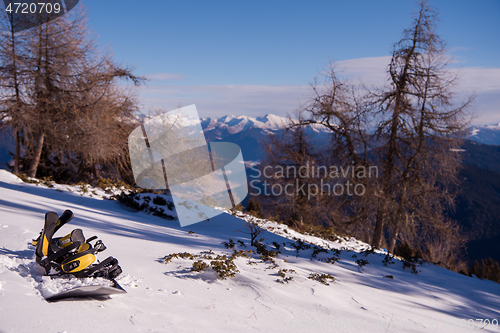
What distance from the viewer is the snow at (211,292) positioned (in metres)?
2.35

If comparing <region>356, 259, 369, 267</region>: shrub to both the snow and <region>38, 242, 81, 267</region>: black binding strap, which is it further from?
<region>38, 242, 81, 267</region>: black binding strap

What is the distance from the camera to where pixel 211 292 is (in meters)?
3.29

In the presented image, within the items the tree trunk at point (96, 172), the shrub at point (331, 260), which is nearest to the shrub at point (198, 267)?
the shrub at point (331, 260)

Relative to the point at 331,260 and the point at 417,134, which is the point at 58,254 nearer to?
the point at 331,260

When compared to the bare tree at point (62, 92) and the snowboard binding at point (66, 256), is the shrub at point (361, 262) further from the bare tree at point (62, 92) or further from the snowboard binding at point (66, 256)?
the bare tree at point (62, 92)

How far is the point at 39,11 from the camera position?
10.8 m

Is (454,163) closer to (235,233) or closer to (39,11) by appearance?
(235,233)

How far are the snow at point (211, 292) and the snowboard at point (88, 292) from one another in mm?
59

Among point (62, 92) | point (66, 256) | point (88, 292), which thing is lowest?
point (88, 292)

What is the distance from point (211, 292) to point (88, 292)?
1.30 metres

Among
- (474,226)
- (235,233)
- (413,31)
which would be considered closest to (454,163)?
(413,31)

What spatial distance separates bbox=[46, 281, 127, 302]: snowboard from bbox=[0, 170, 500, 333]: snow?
0.06 m

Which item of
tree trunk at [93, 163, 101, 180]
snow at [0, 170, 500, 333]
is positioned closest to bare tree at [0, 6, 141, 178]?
tree trunk at [93, 163, 101, 180]

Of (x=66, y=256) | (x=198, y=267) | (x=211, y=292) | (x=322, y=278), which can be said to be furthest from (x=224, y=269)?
(x=66, y=256)
